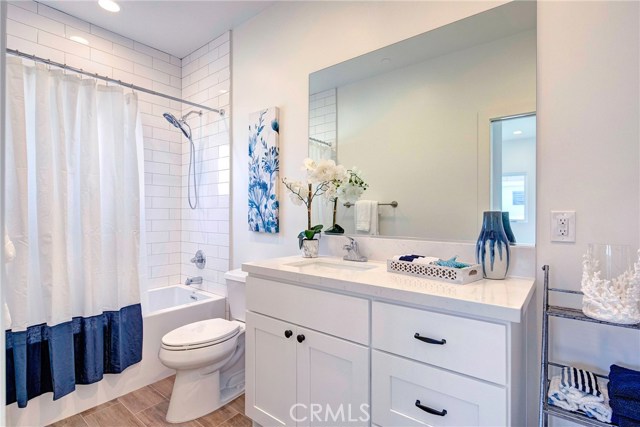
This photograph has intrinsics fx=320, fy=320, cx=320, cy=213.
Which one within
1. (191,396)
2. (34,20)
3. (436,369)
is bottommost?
(191,396)

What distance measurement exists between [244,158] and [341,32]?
112 cm

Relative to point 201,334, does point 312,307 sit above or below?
above

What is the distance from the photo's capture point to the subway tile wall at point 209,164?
8.60 ft

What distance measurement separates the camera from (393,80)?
174 cm

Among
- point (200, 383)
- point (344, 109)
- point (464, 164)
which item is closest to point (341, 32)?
point (344, 109)

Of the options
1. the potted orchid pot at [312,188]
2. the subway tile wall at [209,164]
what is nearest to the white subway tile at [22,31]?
the subway tile wall at [209,164]

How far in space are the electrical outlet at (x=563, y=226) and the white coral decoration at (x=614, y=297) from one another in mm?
220

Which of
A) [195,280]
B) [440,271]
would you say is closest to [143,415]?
[195,280]

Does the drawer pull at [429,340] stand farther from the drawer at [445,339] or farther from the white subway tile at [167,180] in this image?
the white subway tile at [167,180]

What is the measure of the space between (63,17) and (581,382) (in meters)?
3.55

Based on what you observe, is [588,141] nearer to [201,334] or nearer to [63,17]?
[201,334]

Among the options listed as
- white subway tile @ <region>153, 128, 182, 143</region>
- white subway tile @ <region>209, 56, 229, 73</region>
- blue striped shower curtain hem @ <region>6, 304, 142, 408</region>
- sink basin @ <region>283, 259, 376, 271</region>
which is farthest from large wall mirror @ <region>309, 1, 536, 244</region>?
white subway tile @ <region>153, 128, 182, 143</region>

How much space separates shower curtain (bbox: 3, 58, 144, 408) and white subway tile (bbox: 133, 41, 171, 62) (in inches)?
32.0

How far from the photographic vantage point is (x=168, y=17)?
2.38m
